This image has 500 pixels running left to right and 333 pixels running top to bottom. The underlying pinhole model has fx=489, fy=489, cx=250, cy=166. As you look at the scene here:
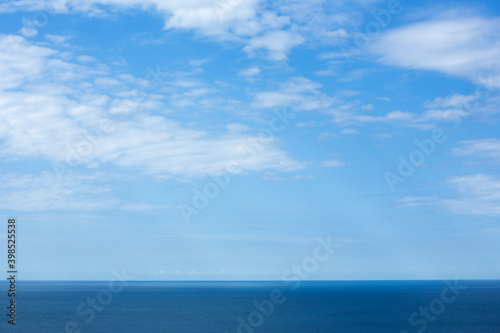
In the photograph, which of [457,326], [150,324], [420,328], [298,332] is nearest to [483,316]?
[457,326]

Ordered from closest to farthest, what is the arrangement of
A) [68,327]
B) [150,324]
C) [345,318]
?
[68,327]
[150,324]
[345,318]

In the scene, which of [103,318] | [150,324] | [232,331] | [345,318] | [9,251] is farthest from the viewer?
[345,318]

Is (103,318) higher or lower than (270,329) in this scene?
higher

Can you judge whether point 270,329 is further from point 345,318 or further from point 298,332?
point 345,318

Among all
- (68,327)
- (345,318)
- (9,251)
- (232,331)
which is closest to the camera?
(9,251)

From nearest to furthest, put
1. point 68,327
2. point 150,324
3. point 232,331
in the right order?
point 232,331 → point 68,327 → point 150,324

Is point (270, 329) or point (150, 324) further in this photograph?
point (150, 324)

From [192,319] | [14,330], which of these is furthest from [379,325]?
[14,330]

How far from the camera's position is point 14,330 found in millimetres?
69062

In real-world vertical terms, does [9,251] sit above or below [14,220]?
below

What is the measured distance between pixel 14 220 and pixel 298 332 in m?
44.3

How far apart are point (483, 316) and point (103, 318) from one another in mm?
70954

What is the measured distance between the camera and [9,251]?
35.2m

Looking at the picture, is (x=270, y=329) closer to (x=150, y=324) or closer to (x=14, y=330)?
(x=150, y=324)
